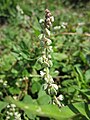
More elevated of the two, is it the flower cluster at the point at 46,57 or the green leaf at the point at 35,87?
the flower cluster at the point at 46,57

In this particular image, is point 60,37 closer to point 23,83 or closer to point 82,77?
point 23,83

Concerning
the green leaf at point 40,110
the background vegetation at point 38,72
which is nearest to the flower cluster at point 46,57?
the background vegetation at point 38,72

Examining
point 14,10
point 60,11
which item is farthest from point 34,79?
point 60,11

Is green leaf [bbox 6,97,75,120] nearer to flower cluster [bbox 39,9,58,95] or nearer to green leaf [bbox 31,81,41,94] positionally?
flower cluster [bbox 39,9,58,95]

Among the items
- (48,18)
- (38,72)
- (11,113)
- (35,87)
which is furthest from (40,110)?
(38,72)

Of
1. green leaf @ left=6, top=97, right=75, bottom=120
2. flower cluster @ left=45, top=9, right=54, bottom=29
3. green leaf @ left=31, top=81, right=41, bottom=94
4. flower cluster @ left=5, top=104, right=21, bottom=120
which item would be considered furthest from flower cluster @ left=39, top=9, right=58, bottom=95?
green leaf @ left=31, top=81, right=41, bottom=94

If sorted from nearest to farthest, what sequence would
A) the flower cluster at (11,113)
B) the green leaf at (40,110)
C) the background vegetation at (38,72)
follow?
the green leaf at (40,110), the background vegetation at (38,72), the flower cluster at (11,113)

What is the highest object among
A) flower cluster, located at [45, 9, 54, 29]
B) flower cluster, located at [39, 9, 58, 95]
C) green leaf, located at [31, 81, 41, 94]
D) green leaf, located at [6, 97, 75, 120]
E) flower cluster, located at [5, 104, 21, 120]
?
flower cluster, located at [45, 9, 54, 29]

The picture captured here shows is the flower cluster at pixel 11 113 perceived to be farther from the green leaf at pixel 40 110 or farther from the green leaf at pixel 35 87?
the green leaf at pixel 40 110

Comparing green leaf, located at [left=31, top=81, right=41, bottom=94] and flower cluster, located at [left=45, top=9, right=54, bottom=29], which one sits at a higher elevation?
flower cluster, located at [left=45, top=9, right=54, bottom=29]

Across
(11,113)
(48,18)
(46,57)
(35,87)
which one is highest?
(48,18)

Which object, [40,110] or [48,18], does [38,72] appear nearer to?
[48,18]
